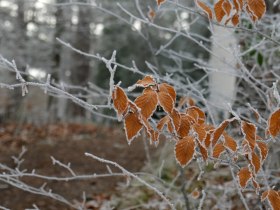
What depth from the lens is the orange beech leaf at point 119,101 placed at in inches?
70.8

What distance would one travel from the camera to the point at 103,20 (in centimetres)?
1489

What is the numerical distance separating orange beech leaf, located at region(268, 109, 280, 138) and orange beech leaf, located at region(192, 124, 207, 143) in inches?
10.6

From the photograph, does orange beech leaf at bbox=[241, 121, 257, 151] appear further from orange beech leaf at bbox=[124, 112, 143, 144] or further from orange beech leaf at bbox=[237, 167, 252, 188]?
orange beech leaf at bbox=[124, 112, 143, 144]

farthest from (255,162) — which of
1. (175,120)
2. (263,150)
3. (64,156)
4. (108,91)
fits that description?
(64,156)

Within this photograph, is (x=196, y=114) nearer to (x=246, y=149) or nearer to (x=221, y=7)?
(x=246, y=149)

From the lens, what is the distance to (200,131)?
1.93 meters

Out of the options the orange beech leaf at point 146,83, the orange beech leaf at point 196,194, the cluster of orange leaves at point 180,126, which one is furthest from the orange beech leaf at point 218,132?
the orange beech leaf at point 196,194

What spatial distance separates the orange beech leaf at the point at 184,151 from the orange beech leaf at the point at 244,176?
1.00 feet

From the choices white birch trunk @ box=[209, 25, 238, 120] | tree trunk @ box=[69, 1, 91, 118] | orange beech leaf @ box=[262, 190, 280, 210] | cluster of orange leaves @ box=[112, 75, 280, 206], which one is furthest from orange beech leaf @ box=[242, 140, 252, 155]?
tree trunk @ box=[69, 1, 91, 118]

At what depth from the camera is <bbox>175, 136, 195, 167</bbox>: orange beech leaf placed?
1.88 meters

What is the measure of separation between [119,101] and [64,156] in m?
6.04

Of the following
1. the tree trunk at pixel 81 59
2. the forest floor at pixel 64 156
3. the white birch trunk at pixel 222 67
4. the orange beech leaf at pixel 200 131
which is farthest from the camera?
the tree trunk at pixel 81 59

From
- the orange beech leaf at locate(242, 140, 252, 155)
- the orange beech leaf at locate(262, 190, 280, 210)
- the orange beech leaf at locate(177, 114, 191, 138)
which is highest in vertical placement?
the orange beech leaf at locate(177, 114, 191, 138)

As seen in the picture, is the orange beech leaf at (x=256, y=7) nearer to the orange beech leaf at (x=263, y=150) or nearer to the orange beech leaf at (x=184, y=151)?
the orange beech leaf at (x=263, y=150)
